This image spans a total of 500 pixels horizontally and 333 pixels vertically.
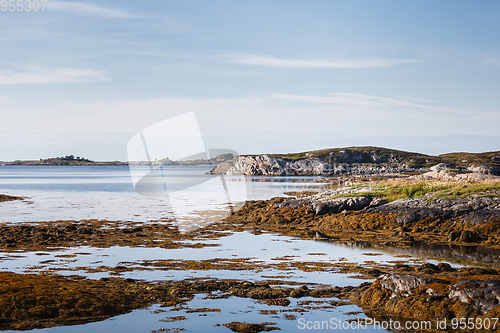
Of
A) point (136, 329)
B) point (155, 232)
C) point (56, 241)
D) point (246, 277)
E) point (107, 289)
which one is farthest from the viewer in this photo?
point (155, 232)

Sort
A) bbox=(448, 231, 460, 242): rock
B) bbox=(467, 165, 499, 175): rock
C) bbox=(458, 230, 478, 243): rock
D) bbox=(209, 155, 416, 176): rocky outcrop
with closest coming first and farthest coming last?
bbox=(458, 230, 478, 243): rock, bbox=(448, 231, 460, 242): rock, bbox=(467, 165, 499, 175): rock, bbox=(209, 155, 416, 176): rocky outcrop

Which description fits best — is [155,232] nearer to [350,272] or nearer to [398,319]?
[350,272]

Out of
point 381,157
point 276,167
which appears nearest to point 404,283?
point 276,167

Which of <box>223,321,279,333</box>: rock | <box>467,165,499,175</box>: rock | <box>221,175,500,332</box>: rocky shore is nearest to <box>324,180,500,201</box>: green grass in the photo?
<box>221,175,500,332</box>: rocky shore

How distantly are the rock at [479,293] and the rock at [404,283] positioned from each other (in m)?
0.62

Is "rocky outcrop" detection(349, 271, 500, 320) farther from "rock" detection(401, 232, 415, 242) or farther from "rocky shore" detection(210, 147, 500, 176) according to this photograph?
"rocky shore" detection(210, 147, 500, 176)

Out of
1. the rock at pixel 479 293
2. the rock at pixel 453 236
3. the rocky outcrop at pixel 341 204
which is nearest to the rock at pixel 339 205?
the rocky outcrop at pixel 341 204

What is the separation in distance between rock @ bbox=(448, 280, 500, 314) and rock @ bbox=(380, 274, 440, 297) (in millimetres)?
617

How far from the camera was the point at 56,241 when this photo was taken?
→ 18.0 metres

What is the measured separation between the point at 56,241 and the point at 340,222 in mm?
14671

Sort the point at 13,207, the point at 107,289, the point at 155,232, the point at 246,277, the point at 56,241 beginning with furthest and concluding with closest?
the point at 13,207 < the point at 155,232 < the point at 56,241 < the point at 246,277 < the point at 107,289

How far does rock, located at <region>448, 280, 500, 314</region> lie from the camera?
7254 mm

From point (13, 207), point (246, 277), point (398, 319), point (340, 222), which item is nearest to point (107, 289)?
point (246, 277)

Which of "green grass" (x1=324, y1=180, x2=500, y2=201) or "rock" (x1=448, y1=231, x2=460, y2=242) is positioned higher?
"green grass" (x1=324, y1=180, x2=500, y2=201)
